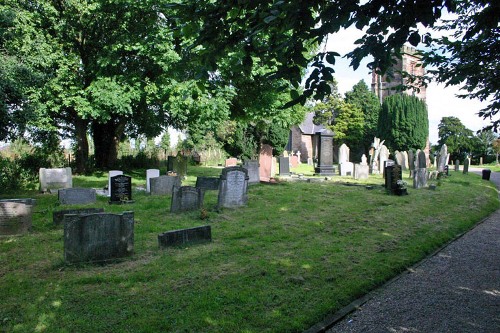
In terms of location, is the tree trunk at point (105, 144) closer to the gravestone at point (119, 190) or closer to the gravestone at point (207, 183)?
the gravestone at point (207, 183)

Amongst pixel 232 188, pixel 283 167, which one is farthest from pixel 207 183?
Result: pixel 283 167

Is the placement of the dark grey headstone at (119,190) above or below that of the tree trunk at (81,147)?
below

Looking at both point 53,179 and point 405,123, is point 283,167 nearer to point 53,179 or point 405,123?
point 53,179

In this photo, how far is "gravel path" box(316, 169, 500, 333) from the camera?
13.8 feet

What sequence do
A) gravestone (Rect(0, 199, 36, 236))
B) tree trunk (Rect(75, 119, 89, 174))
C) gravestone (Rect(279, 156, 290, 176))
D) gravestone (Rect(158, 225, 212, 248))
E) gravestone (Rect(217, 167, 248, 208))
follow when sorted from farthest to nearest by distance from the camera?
1. gravestone (Rect(279, 156, 290, 176))
2. tree trunk (Rect(75, 119, 89, 174))
3. gravestone (Rect(217, 167, 248, 208))
4. gravestone (Rect(0, 199, 36, 236))
5. gravestone (Rect(158, 225, 212, 248))

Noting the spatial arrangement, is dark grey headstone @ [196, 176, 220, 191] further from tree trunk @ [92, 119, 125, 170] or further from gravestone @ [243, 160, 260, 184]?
tree trunk @ [92, 119, 125, 170]

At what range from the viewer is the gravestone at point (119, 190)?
37.9 feet

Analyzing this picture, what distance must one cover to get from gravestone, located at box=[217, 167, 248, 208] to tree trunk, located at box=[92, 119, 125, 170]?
500 inches

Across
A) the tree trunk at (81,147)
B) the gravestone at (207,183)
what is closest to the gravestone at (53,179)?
the gravestone at (207,183)

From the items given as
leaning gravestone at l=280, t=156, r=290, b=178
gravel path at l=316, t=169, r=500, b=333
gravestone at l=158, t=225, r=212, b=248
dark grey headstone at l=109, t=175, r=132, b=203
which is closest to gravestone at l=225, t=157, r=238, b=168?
leaning gravestone at l=280, t=156, r=290, b=178

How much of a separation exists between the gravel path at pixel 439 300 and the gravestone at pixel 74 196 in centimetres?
940

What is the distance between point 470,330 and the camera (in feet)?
13.5

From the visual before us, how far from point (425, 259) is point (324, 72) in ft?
16.0

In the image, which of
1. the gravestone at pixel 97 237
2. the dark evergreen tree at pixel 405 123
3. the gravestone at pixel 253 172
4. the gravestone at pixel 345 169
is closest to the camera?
the gravestone at pixel 97 237
